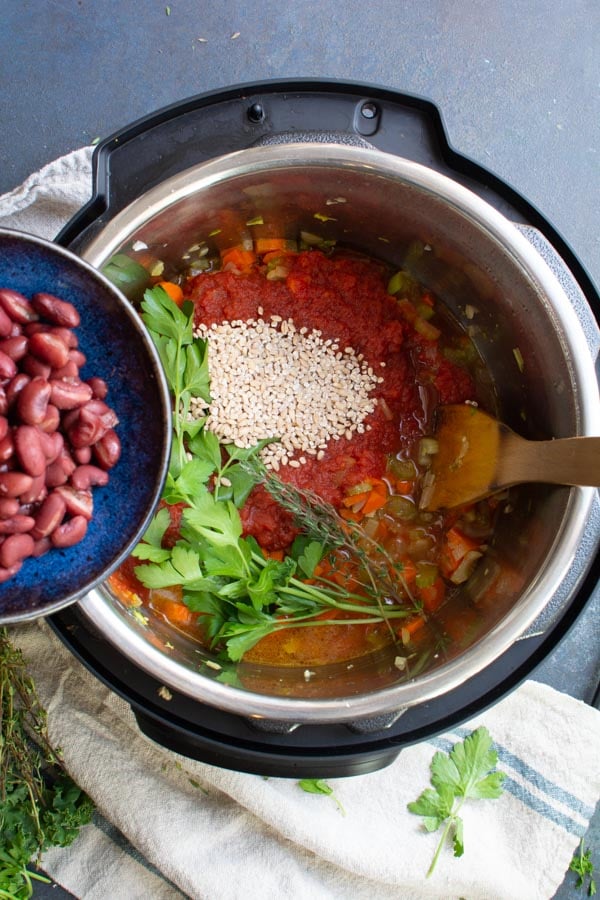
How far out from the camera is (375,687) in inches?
66.3

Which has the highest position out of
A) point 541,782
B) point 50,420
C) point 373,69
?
point 373,69

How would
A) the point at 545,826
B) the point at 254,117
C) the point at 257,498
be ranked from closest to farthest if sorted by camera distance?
the point at 254,117 → the point at 257,498 → the point at 545,826

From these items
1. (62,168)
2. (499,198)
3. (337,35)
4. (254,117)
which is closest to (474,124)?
(337,35)

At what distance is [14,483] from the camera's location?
1280mm

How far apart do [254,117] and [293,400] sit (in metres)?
0.64

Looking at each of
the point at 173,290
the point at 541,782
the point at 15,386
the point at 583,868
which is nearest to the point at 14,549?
the point at 15,386

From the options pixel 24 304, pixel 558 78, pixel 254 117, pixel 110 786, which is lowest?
pixel 110 786

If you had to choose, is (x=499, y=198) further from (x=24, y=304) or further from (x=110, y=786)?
(x=110, y=786)

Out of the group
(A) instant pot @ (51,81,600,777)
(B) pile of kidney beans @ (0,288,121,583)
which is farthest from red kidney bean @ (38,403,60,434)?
(A) instant pot @ (51,81,600,777)

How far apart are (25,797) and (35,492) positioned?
101 centimetres

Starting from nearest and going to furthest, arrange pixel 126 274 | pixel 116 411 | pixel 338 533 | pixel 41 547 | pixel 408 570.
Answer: pixel 41 547
pixel 116 411
pixel 126 274
pixel 338 533
pixel 408 570

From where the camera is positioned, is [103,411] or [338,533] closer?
[103,411]

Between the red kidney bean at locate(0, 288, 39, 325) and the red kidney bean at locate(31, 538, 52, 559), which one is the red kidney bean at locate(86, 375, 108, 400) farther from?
the red kidney bean at locate(31, 538, 52, 559)

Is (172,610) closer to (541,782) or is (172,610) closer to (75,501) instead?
(75,501)
